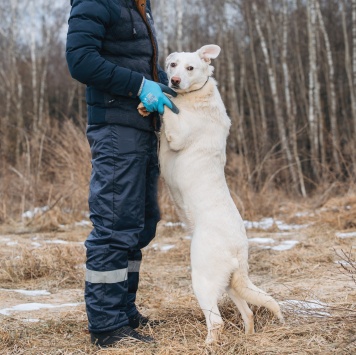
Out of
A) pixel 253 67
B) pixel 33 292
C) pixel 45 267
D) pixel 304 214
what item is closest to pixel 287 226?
pixel 304 214

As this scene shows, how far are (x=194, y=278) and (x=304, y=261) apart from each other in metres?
2.93

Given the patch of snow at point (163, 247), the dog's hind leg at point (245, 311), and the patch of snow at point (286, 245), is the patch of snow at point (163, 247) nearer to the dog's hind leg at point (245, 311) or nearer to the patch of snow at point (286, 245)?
the patch of snow at point (286, 245)

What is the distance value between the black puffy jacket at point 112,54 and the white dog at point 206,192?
0.77 feet


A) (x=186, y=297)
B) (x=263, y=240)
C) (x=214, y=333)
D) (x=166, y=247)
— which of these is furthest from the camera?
(x=263, y=240)

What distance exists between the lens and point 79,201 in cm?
947

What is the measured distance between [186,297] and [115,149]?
1.48 meters

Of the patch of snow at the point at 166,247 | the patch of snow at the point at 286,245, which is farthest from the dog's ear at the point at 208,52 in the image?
the patch of snow at the point at 166,247

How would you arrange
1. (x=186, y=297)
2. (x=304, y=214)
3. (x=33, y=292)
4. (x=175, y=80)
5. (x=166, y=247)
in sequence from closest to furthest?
(x=175, y=80) → (x=186, y=297) → (x=33, y=292) → (x=166, y=247) → (x=304, y=214)

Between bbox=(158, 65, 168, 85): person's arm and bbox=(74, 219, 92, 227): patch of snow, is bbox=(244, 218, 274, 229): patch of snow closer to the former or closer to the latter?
bbox=(74, 219, 92, 227): patch of snow

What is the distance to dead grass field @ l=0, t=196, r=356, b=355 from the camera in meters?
2.99

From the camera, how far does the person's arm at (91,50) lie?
10.0 feet

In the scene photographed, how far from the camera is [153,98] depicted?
323cm

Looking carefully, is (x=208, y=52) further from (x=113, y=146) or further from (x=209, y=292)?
(x=209, y=292)

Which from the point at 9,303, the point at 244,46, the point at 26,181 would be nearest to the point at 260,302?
the point at 9,303
